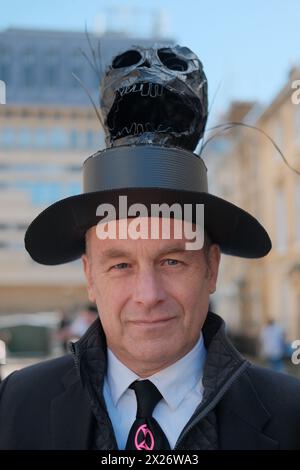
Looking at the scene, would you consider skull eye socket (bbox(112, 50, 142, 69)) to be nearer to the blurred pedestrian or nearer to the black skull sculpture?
the black skull sculpture

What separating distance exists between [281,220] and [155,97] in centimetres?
1897

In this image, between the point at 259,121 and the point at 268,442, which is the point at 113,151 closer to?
the point at 268,442

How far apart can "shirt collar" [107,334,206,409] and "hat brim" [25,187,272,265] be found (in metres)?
0.39

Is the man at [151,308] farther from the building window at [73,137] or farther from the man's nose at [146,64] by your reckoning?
the building window at [73,137]

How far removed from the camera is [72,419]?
1.75m

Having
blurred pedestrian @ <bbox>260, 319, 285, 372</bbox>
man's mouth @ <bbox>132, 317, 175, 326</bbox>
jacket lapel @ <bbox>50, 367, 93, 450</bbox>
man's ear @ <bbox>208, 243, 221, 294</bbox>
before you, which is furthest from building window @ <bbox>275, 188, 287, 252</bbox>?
man's mouth @ <bbox>132, 317, 175, 326</bbox>

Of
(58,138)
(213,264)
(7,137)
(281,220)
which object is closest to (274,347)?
(281,220)

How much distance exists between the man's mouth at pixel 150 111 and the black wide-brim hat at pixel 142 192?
96mm

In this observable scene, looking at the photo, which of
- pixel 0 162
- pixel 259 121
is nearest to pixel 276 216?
pixel 259 121

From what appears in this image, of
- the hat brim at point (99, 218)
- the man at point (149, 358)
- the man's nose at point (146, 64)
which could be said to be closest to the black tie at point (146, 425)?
the man at point (149, 358)

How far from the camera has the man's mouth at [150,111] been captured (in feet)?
5.81

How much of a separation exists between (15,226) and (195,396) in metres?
41.3

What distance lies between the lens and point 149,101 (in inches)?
70.5

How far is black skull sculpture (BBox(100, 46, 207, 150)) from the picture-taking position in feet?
5.82
